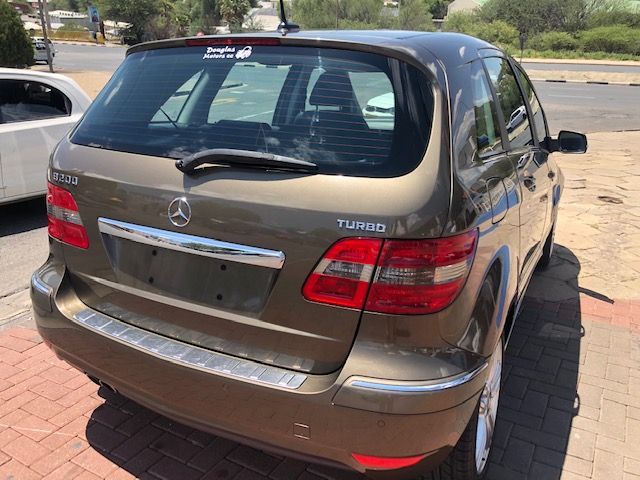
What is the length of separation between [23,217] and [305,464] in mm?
5259

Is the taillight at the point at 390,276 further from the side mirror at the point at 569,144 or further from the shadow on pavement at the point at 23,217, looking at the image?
the shadow on pavement at the point at 23,217

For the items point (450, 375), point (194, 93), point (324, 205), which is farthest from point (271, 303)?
point (194, 93)

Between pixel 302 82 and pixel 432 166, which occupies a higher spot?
pixel 302 82

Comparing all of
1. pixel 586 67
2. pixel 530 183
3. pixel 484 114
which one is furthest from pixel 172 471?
pixel 586 67

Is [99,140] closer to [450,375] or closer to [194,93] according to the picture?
[194,93]

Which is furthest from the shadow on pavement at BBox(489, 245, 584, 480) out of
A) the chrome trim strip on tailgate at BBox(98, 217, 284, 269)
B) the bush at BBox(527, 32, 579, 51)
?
the bush at BBox(527, 32, 579, 51)

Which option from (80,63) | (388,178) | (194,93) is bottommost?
(80,63)

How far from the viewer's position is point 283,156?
2.02 metres

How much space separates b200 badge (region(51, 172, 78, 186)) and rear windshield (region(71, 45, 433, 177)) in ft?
0.58

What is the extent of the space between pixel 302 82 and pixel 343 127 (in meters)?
0.32

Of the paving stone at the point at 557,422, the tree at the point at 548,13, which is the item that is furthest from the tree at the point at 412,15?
the paving stone at the point at 557,422

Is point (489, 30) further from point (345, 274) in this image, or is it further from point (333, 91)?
point (345, 274)

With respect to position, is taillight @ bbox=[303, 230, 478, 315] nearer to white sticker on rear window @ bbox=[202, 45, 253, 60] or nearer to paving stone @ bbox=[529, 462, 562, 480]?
white sticker on rear window @ bbox=[202, 45, 253, 60]

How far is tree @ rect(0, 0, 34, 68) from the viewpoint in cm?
1748
